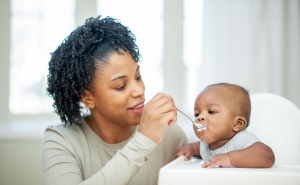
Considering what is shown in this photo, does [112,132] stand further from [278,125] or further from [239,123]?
[278,125]

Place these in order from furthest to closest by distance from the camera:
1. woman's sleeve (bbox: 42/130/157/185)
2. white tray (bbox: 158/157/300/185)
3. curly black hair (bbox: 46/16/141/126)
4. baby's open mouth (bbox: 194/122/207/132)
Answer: curly black hair (bbox: 46/16/141/126)
baby's open mouth (bbox: 194/122/207/132)
woman's sleeve (bbox: 42/130/157/185)
white tray (bbox: 158/157/300/185)

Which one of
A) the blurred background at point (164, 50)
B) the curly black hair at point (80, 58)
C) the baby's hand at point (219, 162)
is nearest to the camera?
the baby's hand at point (219, 162)

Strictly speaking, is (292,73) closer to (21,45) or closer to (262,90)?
(262,90)

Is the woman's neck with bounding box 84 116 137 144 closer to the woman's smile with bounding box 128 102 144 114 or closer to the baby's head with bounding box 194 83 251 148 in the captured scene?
the woman's smile with bounding box 128 102 144 114

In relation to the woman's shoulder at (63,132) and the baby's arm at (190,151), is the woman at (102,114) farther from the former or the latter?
the baby's arm at (190,151)

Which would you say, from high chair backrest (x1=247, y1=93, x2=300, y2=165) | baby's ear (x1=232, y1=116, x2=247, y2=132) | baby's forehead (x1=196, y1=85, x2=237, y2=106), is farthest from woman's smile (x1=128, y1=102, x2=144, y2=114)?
high chair backrest (x1=247, y1=93, x2=300, y2=165)

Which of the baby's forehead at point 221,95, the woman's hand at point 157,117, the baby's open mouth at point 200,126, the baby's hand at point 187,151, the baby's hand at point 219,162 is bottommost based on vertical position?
the baby's hand at point 187,151

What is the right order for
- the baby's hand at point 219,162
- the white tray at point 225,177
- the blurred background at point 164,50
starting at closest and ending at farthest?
the white tray at point 225,177
the baby's hand at point 219,162
the blurred background at point 164,50

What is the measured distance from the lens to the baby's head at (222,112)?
130 cm

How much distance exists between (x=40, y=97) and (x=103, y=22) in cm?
158

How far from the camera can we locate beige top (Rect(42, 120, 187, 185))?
119 cm

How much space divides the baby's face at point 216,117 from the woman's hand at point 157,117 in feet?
0.45

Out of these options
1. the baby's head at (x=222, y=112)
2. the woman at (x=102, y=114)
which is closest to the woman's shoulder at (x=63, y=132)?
the woman at (x=102, y=114)

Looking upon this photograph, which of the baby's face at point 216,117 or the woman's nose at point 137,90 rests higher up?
the woman's nose at point 137,90
